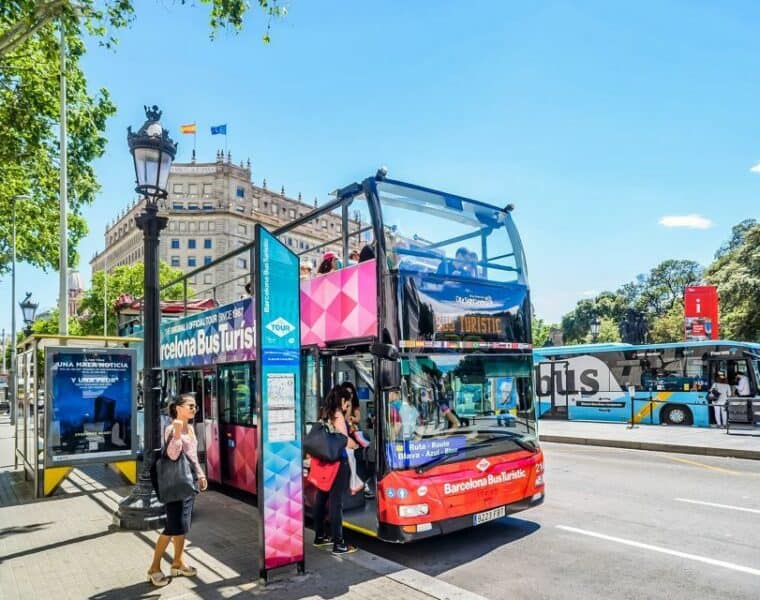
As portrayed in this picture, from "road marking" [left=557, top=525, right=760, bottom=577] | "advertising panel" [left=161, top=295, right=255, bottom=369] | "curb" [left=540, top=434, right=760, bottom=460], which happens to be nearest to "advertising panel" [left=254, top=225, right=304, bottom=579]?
"advertising panel" [left=161, top=295, right=255, bottom=369]

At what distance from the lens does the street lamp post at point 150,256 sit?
24.5ft

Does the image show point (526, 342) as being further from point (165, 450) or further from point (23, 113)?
point (23, 113)

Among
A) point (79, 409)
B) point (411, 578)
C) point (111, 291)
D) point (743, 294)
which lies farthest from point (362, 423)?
point (111, 291)

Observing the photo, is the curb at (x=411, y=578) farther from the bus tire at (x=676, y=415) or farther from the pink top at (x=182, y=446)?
the bus tire at (x=676, y=415)

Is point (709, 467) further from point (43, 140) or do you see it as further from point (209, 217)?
point (209, 217)

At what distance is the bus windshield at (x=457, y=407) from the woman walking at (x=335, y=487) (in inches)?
29.8

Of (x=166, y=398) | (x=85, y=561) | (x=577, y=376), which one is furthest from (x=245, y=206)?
(x=85, y=561)

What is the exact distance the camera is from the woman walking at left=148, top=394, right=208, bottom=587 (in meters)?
5.33

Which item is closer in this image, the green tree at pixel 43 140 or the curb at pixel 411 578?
the curb at pixel 411 578

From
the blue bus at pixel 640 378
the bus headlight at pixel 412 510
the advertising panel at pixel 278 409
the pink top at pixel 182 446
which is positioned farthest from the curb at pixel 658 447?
the pink top at pixel 182 446

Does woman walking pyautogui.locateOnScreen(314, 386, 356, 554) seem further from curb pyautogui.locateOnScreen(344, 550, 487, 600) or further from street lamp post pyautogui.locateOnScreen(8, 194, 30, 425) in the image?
street lamp post pyautogui.locateOnScreen(8, 194, 30, 425)

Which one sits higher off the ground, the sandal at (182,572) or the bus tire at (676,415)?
the sandal at (182,572)

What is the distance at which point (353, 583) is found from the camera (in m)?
5.23

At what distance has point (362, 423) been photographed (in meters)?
7.62
